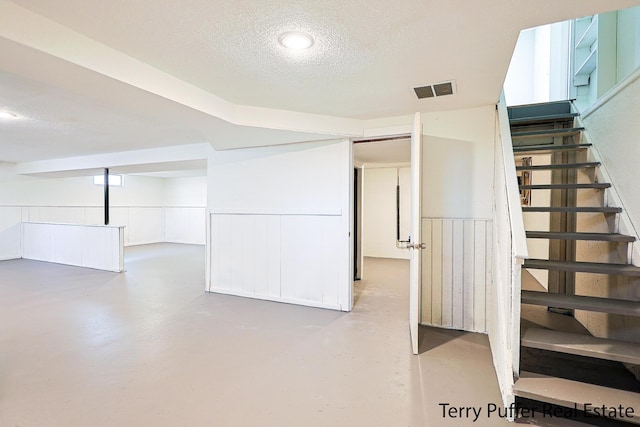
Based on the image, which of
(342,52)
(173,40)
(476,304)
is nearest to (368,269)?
(476,304)

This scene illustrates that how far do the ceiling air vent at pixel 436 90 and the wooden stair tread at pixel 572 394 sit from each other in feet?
7.01

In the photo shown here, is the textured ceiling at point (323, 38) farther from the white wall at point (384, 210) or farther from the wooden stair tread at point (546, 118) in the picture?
the white wall at point (384, 210)

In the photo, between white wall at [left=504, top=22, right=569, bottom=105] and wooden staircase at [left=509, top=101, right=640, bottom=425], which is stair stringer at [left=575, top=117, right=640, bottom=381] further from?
white wall at [left=504, top=22, right=569, bottom=105]

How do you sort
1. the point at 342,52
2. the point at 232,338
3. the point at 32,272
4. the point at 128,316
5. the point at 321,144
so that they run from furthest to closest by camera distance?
the point at 32,272 → the point at 321,144 → the point at 128,316 → the point at 232,338 → the point at 342,52

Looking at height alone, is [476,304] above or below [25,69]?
below

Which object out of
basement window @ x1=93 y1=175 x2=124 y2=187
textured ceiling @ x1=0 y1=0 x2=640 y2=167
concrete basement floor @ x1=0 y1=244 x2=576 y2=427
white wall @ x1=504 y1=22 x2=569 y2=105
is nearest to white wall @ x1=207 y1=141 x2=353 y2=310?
concrete basement floor @ x1=0 y1=244 x2=576 y2=427

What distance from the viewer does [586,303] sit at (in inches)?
77.9

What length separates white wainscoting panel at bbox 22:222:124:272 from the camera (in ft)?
19.2

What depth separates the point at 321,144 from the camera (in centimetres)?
373

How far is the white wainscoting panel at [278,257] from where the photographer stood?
A: 374 cm

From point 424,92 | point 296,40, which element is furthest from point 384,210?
point 296,40

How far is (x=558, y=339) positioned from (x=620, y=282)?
3.35ft

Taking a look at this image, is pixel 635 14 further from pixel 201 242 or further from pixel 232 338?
Answer: pixel 201 242

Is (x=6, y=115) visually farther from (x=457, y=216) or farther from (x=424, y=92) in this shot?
(x=457, y=216)
